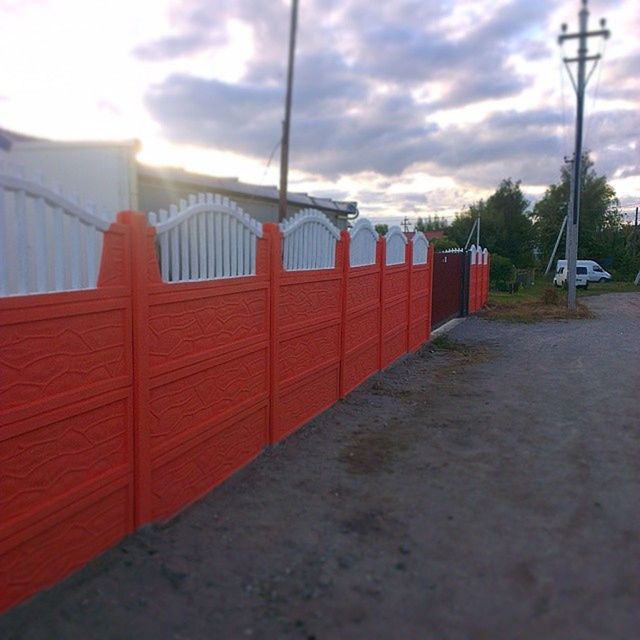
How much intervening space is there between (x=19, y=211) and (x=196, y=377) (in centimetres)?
170

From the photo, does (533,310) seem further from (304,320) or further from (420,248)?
(304,320)

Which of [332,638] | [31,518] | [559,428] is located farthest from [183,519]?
[559,428]

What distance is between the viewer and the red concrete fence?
9.25ft

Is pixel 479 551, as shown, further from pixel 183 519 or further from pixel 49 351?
pixel 49 351

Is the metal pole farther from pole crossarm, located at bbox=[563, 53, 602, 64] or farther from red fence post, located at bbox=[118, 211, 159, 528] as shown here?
red fence post, located at bbox=[118, 211, 159, 528]

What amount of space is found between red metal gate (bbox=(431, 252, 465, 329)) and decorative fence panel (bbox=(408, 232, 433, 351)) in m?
1.27

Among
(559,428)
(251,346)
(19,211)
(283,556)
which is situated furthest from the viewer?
→ (559,428)

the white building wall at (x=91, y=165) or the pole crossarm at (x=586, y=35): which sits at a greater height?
the pole crossarm at (x=586, y=35)

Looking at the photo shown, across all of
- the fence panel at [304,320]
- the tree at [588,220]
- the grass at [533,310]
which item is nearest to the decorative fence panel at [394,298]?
the fence panel at [304,320]

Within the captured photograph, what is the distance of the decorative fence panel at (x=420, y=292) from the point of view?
35.3 feet

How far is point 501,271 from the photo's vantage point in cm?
2984

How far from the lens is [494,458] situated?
5.21 m

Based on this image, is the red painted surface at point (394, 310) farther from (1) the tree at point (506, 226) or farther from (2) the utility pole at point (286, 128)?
(1) the tree at point (506, 226)

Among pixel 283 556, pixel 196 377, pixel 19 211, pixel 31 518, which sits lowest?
pixel 283 556
